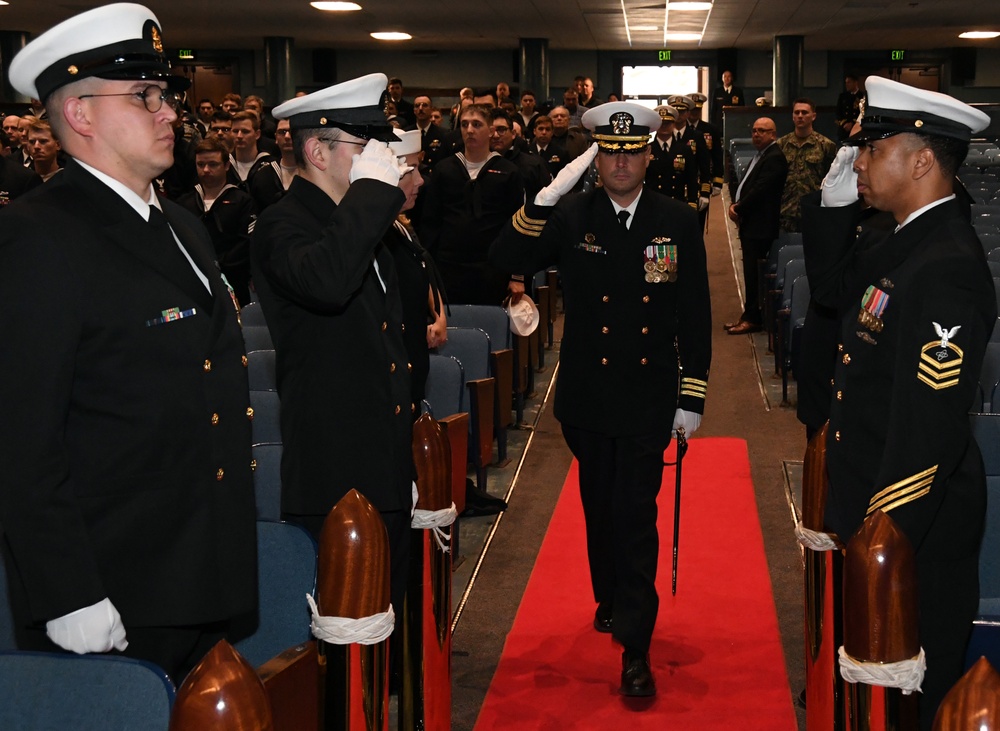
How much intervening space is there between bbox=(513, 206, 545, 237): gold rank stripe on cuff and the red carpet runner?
1.30m

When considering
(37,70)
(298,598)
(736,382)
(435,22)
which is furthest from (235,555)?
(435,22)

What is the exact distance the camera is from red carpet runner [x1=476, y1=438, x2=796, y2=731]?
338 cm

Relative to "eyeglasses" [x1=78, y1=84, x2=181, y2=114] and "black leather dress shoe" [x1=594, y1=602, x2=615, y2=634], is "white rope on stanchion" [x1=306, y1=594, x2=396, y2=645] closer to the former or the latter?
"eyeglasses" [x1=78, y1=84, x2=181, y2=114]

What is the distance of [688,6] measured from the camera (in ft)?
61.9

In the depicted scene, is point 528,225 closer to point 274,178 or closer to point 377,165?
point 377,165

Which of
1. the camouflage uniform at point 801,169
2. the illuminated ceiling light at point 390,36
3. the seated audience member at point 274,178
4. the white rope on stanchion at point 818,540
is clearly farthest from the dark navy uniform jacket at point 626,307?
the illuminated ceiling light at point 390,36

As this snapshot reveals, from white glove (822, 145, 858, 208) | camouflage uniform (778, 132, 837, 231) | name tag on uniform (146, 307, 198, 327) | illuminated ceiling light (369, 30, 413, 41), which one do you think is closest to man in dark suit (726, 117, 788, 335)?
camouflage uniform (778, 132, 837, 231)

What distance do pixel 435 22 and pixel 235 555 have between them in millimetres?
20250

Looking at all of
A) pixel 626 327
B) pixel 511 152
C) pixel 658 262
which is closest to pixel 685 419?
pixel 626 327

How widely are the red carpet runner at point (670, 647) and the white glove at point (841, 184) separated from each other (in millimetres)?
1444

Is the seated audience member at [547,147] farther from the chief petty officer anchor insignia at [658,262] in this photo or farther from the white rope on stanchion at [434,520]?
the white rope on stanchion at [434,520]

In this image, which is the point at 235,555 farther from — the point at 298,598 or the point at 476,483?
the point at 476,483

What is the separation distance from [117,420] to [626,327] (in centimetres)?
202

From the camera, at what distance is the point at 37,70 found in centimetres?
197
